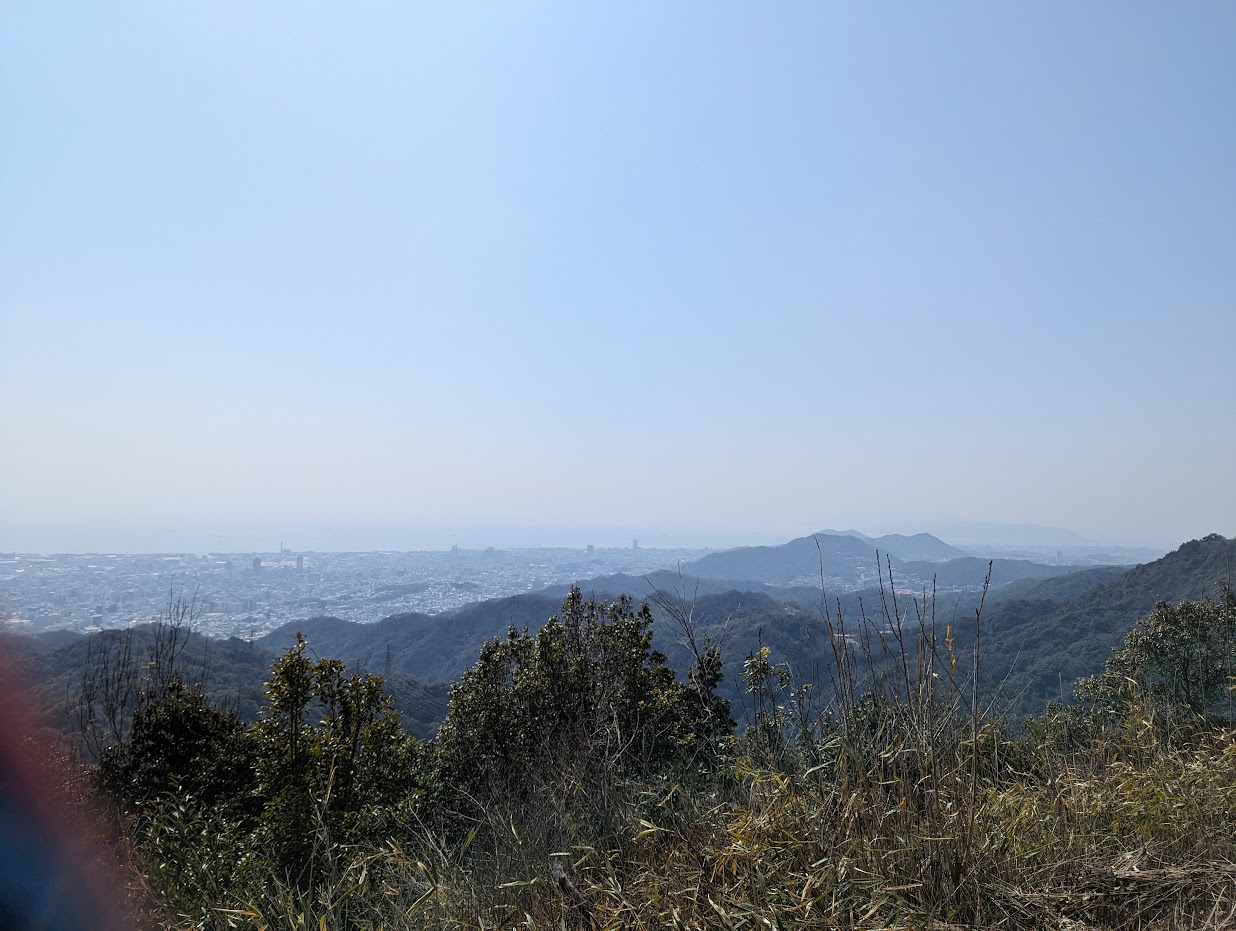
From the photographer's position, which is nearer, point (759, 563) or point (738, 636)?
point (738, 636)

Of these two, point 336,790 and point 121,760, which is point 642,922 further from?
point 121,760

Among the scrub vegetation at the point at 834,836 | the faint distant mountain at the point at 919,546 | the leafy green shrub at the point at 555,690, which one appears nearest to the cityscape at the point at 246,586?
the scrub vegetation at the point at 834,836

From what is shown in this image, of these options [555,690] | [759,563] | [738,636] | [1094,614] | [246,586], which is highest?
[555,690]

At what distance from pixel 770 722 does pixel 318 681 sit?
590 cm

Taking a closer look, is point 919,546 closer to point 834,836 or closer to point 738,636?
point 738,636

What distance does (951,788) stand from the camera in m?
2.26

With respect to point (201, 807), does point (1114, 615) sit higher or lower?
lower

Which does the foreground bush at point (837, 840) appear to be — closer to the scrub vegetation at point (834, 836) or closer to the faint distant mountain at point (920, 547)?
the scrub vegetation at point (834, 836)

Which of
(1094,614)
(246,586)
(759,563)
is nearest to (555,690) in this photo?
(1094,614)

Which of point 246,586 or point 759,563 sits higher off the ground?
point 246,586

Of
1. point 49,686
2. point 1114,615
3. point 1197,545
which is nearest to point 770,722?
point 49,686

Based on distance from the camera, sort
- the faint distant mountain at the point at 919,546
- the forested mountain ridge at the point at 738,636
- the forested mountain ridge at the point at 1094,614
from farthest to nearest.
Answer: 1. the faint distant mountain at the point at 919,546
2. the forested mountain ridge at the point at 1094,614
3. the forested mountain ridge at the point at 738,636

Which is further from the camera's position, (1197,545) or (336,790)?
(1197,545)

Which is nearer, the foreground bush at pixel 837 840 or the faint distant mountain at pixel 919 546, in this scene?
the foreground bush at pixel 837 840
